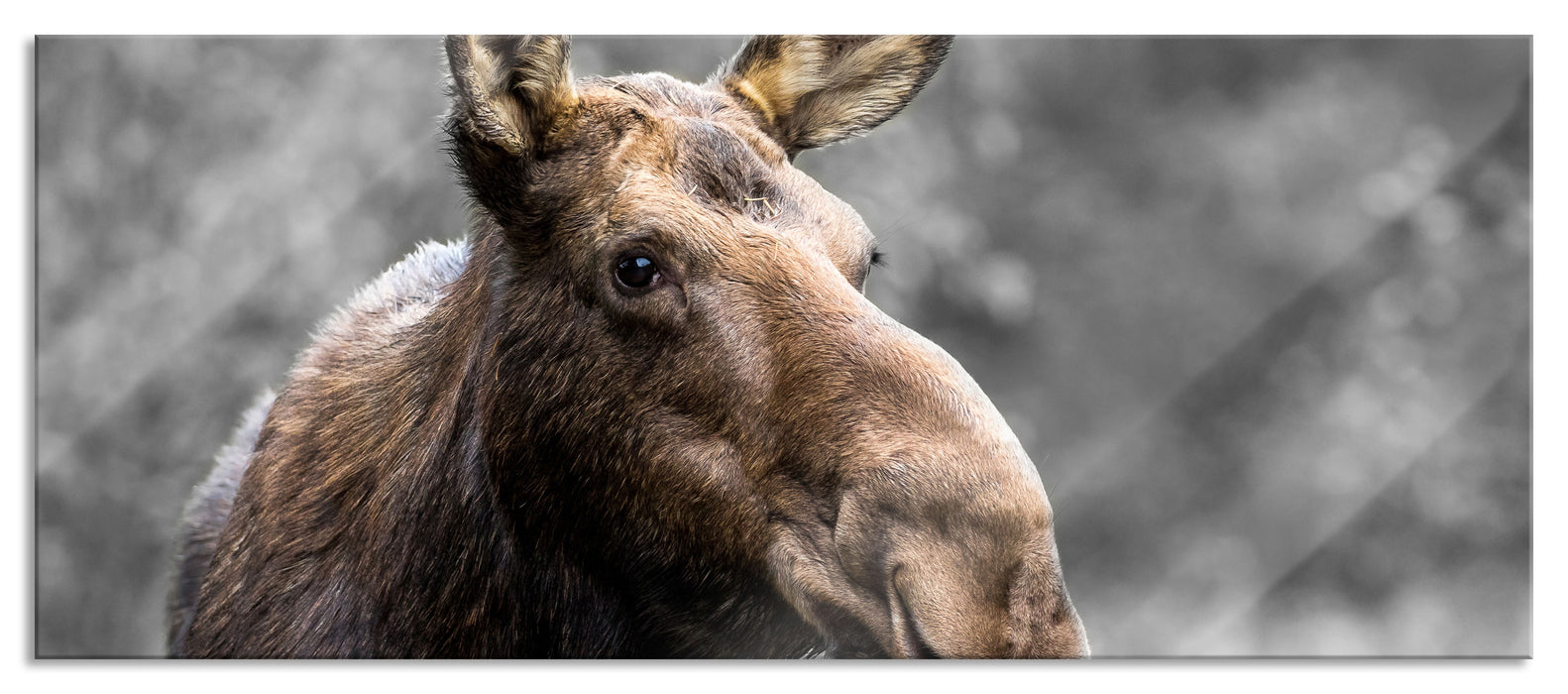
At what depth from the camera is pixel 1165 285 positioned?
3.21 m

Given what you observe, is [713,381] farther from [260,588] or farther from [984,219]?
[984,219]

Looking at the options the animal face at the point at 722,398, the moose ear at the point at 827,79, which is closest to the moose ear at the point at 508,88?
the animal face at the point at 722,398

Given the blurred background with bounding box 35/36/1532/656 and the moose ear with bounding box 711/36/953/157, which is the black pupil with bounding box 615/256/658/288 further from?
the blurred background with bounding box 35/36/1532/656

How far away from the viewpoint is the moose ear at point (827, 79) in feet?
7.47

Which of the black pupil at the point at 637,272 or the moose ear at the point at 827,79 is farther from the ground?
the moose ear at the point at 827,79

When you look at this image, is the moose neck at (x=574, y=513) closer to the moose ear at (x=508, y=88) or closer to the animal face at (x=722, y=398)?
the animal face at (x=722, y=398)

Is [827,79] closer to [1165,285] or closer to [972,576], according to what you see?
[972,576]

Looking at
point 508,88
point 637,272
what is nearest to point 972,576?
point 637,272

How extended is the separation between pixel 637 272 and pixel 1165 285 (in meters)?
1.75

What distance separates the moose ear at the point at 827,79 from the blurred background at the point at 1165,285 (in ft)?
1.42

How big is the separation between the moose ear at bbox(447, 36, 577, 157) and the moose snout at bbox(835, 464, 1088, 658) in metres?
0.74

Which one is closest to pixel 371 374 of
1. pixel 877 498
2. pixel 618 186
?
pixel 618 186

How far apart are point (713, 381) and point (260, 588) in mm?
885

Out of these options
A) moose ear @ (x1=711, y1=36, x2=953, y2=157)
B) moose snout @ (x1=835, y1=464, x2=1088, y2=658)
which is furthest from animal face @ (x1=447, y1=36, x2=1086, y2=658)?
moose ear @ (x1=711, y1=36, x2=953, y2=157)
